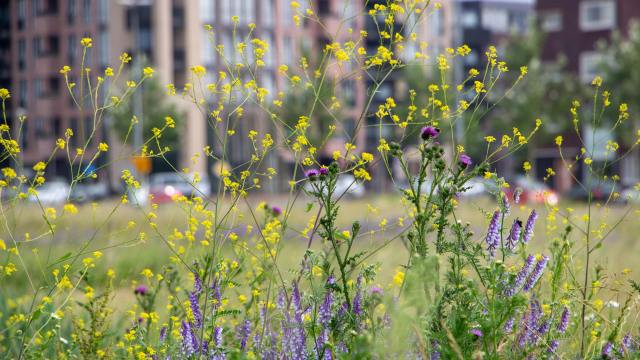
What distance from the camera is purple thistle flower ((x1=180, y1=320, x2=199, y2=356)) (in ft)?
11.6

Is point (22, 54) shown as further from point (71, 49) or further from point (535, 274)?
point (535, 274)

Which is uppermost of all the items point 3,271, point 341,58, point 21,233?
point 341,58

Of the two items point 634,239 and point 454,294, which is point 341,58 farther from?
point 634,239

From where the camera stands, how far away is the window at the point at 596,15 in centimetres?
4878

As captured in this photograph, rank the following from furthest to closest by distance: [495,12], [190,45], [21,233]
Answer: [495,12] < [190,45] < [21,233]

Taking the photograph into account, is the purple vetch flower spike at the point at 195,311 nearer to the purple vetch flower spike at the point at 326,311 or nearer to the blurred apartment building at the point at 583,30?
the purple vetch flower spike at the point at 326,311

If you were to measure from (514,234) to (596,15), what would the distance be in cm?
4808

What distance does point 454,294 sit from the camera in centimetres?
342

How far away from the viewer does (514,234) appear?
3580mm

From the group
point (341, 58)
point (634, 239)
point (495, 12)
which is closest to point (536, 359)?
point (341, 58)

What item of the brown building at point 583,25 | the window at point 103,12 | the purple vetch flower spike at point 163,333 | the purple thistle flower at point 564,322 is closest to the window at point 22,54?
the window at point 103,12

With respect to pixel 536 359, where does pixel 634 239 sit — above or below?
below

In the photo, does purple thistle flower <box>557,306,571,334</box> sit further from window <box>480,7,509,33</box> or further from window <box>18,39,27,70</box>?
window <box>480,7,509,33</box>

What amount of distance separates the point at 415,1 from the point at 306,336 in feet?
5.46
